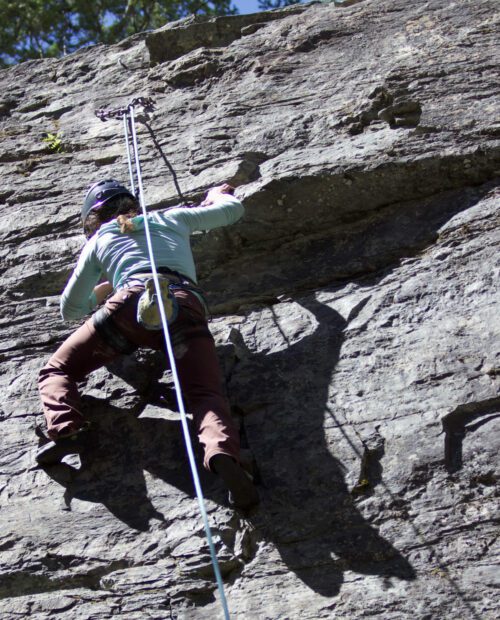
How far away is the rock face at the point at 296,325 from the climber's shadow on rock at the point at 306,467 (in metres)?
0.01

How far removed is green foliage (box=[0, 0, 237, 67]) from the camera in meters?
18.5

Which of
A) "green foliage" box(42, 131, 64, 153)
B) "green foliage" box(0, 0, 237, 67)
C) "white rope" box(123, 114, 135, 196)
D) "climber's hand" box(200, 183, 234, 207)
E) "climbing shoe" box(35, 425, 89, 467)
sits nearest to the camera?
"climbing shoe" box(35, 425, 89, 467)

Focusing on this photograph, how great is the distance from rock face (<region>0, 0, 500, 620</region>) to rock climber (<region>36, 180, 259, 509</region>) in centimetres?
38

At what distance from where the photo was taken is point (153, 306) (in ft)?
16.3

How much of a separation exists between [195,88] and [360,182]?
228 centimetres

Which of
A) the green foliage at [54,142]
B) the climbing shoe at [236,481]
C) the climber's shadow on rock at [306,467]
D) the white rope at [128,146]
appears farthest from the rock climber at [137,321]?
the green foliage at [54,142]

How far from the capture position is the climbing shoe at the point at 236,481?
4555 mm

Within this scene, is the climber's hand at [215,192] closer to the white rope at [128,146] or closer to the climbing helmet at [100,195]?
the climbing helmet at [100,195]

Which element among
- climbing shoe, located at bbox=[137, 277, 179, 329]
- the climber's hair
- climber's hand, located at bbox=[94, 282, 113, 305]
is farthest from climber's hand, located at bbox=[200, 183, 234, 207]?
climbing shoe, located at bbox=[137, 277, 179, 329]

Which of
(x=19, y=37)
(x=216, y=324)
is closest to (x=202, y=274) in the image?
(x=216, y=324)

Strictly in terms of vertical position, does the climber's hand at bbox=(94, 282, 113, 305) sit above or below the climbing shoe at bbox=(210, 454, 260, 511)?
above

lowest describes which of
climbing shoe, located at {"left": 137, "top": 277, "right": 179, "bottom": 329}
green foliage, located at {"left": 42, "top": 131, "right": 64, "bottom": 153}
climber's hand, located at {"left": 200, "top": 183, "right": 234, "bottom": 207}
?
climbing shoe, located at {"left": 137, "top": 277, "right": 179, "bottom": 329}

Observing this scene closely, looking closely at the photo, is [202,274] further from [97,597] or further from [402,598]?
[402,598]

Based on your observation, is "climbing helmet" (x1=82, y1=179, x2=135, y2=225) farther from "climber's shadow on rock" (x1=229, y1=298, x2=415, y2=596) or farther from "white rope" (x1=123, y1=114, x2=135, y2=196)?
"climber's shadow on rock" (x1=229, y1=298, x2=415, y2=596)
